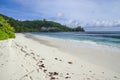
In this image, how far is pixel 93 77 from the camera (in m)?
5.75

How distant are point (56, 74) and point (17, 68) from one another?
1781 millimetres

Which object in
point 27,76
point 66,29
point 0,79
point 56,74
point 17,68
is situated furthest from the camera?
point 66,29

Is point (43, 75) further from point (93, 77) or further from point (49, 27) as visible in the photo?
point (49, 27)

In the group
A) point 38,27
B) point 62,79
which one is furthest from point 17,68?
point 38,27

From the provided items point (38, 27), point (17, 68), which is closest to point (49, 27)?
point (38, 27)

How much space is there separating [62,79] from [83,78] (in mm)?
781

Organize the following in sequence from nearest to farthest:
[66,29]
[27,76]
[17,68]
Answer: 1. [27,76]
2. [17,68]
3. [66,29]

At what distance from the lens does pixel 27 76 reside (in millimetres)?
5617

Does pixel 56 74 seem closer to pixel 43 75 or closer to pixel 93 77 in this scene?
pixel 43 75

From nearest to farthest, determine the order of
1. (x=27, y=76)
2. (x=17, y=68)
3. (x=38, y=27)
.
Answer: (x=27, y=76) → (x=17, y=68) → (x=38, y=27)

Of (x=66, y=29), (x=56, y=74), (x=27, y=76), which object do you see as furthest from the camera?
(x=66, y=29)

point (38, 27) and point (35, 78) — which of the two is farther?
point (38, 27)

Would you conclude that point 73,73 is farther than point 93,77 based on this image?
Yes

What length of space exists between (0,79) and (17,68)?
133 centimetres
